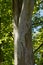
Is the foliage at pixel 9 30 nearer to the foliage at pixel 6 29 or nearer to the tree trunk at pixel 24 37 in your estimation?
the foliage at pixel 6 29

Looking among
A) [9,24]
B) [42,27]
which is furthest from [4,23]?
[42,27]

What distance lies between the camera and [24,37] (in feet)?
18.4

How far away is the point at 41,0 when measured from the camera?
1301 centimetres

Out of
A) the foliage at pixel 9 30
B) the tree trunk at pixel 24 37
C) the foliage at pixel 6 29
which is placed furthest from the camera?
the foliage at pixel 9 30

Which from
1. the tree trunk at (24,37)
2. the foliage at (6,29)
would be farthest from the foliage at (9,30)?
the tree trunk at (24,37)

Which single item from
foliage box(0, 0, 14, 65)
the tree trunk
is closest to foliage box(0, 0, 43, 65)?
foliage box(0, 0, 14, 65)

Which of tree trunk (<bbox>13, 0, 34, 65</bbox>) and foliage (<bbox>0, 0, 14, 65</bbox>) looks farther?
Answer: foliage (<bbox>0, 0, 14, 65</bbox>)

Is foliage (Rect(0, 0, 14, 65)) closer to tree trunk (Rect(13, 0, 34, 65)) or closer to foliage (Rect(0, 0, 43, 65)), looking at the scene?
foliage (Rect(0, 0, 43, 65))

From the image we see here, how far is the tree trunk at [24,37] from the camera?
5.54 m

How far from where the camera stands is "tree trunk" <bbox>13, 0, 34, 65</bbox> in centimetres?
554

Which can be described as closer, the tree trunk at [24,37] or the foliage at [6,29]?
the tree trunk at [24,37]

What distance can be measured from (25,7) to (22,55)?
1235 mm

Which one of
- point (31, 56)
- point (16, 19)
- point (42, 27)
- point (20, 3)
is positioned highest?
point (20, 3)

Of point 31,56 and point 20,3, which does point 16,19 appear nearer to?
point 20,3
